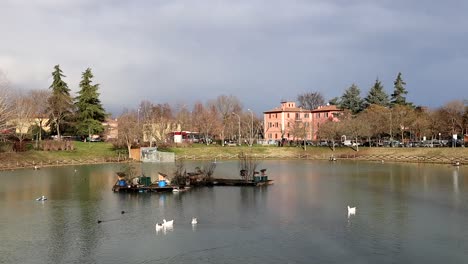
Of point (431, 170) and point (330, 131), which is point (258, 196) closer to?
point (431, 170)

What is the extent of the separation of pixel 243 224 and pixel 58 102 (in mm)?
70251

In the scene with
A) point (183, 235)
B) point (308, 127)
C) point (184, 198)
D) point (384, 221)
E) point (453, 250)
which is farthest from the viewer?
point (308, 127)

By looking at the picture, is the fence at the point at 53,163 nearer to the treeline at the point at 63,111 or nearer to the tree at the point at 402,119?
the treeline at the point at 63,111

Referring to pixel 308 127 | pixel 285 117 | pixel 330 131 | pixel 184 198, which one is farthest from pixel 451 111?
pixel 184 198

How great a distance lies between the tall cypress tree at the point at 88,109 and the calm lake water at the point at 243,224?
45695 mm

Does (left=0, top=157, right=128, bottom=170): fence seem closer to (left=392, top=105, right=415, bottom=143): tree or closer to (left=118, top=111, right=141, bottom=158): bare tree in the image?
(left=118, top=111, right=141, bottom=158): bare tree

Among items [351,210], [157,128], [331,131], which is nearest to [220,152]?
[157,128]

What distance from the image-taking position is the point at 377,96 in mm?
114688

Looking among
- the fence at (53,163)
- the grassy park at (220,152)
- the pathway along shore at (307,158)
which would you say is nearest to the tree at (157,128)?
the grassy park at (220,152)

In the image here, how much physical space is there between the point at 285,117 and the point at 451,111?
42.2 metres

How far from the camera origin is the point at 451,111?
88.5 metres

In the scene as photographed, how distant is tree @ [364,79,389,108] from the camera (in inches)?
4515

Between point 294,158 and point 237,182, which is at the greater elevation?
point 294,158

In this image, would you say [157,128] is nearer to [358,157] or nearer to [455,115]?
[358,157]
